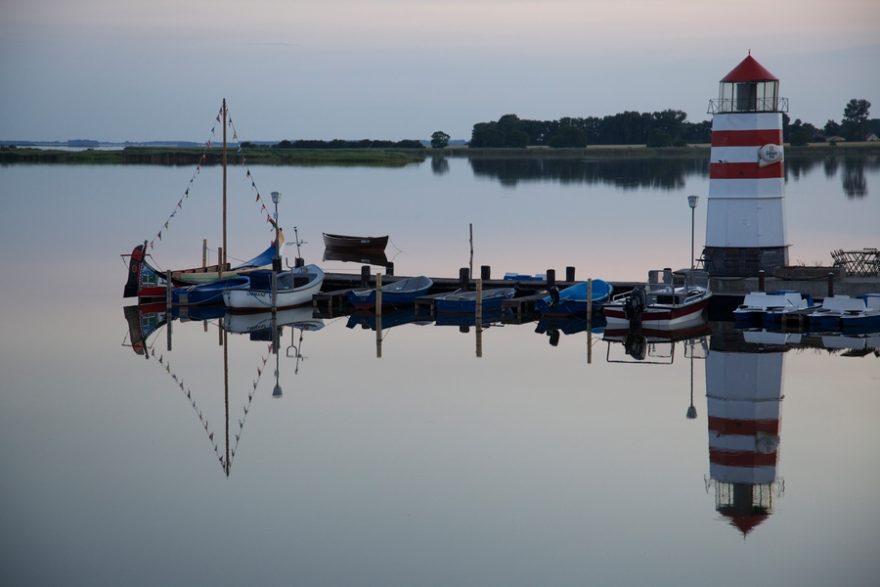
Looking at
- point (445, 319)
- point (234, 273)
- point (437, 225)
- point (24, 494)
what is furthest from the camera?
point (437, 225)

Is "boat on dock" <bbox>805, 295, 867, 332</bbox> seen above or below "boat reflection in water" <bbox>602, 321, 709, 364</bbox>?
above

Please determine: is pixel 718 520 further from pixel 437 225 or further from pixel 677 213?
pixel 677 213

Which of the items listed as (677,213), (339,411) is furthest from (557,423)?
(677,213)

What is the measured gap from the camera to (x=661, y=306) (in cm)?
3008

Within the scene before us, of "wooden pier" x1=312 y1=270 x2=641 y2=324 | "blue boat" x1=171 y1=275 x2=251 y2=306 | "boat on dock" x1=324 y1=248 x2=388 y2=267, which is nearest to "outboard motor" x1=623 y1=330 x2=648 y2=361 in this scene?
"wooden pier" x1=312 y1=270 x2=641 y2=324

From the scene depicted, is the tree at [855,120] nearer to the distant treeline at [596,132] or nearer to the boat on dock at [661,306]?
the distant treeline at [596,132]

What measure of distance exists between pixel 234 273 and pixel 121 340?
6432 millimetres

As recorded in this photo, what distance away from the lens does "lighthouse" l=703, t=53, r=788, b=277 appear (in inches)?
1264

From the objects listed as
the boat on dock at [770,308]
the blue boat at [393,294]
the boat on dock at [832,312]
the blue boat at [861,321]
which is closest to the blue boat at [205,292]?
the blue boat at [393,294]

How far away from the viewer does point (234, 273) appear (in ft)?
118

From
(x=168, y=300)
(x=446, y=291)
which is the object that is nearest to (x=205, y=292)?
(x=168, y=300)

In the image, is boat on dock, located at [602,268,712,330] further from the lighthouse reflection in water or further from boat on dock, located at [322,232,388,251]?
boat on dock, located at [322,232,388,251]

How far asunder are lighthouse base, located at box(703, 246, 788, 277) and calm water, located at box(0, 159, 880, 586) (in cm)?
297

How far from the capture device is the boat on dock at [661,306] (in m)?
30.1
